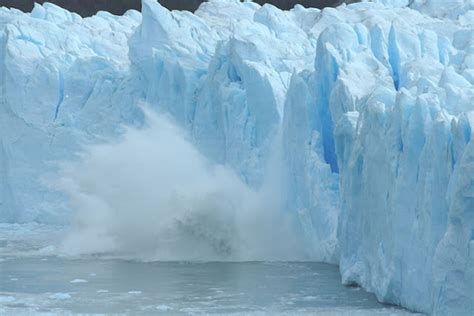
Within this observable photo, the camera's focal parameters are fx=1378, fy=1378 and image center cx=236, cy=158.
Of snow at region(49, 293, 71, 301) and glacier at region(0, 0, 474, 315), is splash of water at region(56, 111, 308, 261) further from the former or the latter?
snow at region(49, 293, 71, 301)

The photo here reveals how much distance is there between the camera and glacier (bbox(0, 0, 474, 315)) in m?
11.9

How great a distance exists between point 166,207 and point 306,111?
2391 millimetres

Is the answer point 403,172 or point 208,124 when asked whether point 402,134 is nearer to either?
point 403,172

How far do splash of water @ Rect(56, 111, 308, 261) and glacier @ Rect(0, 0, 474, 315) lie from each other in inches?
17.0

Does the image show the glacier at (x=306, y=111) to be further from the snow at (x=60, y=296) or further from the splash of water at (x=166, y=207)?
the snow at (x=60, y=296)

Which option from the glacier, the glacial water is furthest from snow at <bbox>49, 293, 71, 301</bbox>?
the glacier

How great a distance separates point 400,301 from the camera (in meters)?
12.5

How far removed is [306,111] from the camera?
1587cm

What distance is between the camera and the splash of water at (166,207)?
1661 centimetres

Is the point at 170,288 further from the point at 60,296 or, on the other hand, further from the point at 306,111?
A: the point at 306,111

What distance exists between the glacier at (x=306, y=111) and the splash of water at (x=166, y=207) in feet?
1.41

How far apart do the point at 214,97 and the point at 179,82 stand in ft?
3.30

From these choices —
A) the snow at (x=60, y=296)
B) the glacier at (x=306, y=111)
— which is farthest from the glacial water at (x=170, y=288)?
the glacier at (x=306, y=111)

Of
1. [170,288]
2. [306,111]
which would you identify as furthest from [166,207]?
[170,288]
